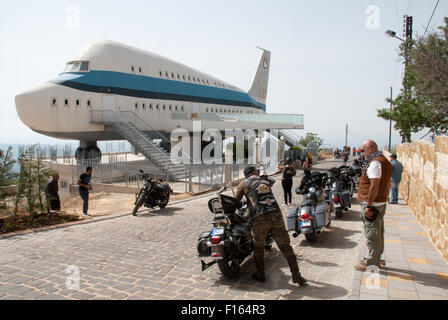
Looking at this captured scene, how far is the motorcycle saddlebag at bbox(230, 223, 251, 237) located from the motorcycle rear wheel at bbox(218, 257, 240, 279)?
0.40 m

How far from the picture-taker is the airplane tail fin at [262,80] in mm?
49656

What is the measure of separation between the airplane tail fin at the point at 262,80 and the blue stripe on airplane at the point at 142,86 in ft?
46.3

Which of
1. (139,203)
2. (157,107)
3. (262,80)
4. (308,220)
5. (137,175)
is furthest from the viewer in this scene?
(262,80)

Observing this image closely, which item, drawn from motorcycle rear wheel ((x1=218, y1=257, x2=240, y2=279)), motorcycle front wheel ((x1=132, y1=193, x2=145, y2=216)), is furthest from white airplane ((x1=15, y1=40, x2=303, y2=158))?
motorcycle rear wheel ((x1=218, y1=257, x2=240, y2=279))

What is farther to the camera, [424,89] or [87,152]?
[87,152]

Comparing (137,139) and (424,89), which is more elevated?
(424,89)

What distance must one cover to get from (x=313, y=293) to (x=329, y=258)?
1.77 meters

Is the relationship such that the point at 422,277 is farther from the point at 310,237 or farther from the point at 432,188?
the point at 432,188

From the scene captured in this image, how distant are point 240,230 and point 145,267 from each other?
5.90ft

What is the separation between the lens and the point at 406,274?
5.49m

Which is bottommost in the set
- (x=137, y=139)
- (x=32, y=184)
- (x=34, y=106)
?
(x=32, y=184)

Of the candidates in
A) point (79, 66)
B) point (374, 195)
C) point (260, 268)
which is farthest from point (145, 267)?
point (79, 66)

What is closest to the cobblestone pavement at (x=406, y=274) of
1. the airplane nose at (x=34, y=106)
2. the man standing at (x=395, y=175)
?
the man standing at (x=395, y=175)

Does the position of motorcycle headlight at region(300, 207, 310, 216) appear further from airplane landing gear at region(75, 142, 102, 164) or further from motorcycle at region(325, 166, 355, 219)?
airplane landing gear at region(75, 142, 102, 164)
